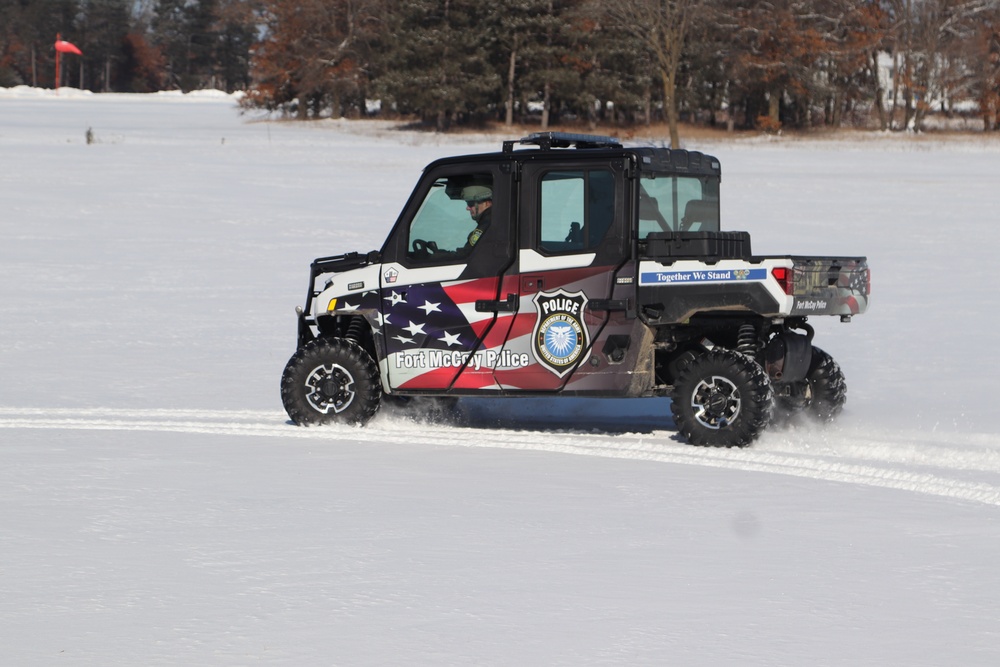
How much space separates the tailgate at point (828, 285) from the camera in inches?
361

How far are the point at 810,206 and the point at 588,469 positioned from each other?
2132 centimetres

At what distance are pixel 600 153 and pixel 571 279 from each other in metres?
0.85

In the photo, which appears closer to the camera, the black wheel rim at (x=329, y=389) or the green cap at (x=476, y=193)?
the green cap at (x=476, y=193)

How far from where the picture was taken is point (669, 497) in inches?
316

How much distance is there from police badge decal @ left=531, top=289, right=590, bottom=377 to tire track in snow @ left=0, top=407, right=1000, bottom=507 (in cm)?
58

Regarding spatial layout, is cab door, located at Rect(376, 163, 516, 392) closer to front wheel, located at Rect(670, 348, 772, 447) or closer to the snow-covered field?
the snow-covered field

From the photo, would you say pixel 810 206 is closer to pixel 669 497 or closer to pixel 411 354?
pixel 411 354

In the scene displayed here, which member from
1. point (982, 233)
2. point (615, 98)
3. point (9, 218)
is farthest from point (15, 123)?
point (982, 233)

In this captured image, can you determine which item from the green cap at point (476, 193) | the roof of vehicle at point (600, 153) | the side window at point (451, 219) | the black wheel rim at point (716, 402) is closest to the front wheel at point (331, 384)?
the side window at point (451, 219)

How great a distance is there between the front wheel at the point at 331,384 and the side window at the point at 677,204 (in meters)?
2.20

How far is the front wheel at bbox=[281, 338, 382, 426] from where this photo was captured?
10312 mm

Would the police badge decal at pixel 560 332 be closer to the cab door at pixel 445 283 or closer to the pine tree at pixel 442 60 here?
the cab door at pixel 445 283

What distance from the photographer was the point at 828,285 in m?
9.35

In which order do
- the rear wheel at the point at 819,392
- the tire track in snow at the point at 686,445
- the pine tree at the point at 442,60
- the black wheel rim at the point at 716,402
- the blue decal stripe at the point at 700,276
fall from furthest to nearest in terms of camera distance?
the pine tree at the point at 442,60 → the rear wheel at the point at 819,392 → the black wheel rim at the point at 716,402 → the blue decal stripe at the point at 700,276 → the tire track in snow at the point at 686,445
